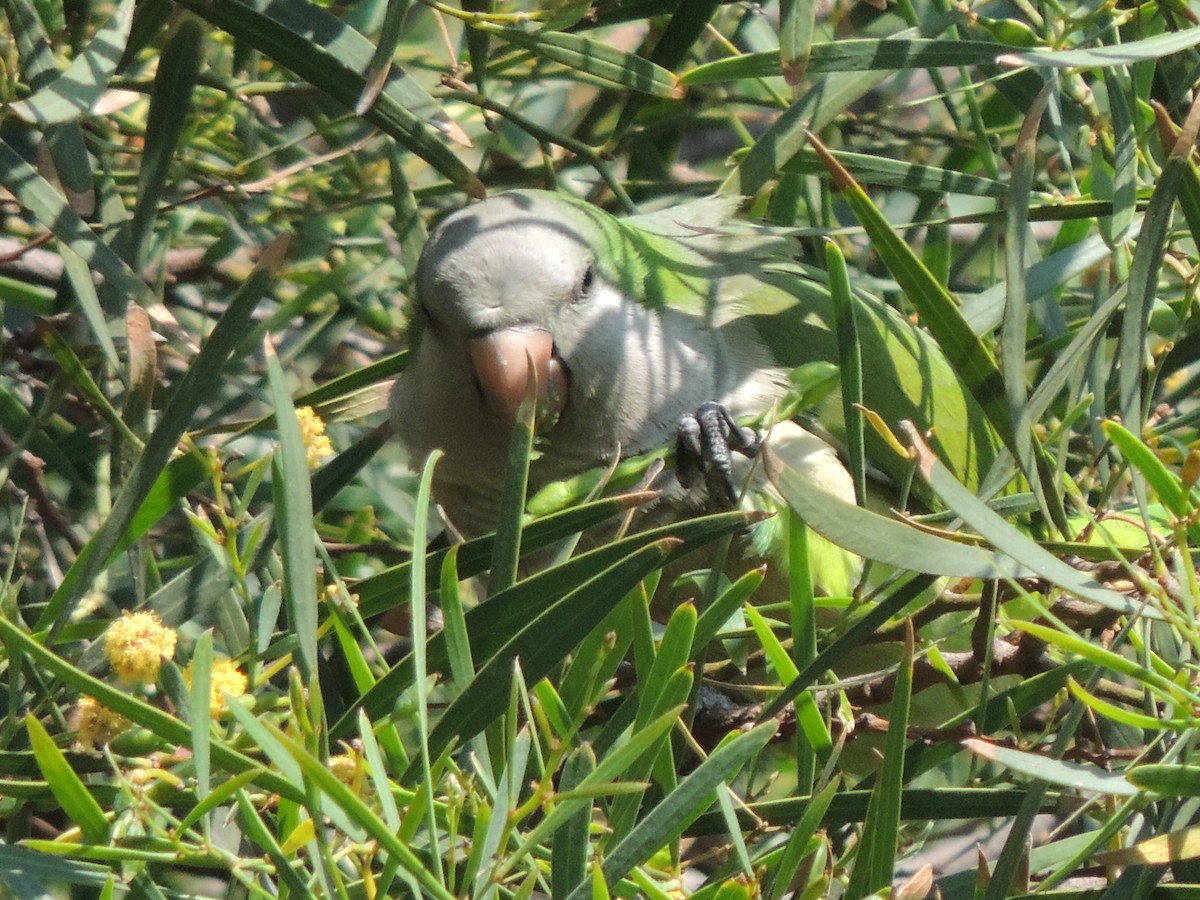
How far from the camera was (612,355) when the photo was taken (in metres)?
1.98

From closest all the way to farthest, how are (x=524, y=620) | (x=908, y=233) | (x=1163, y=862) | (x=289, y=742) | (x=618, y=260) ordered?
(x=289, y=742) < (x=1163, y=862) < (x=524, y=620) < (x=618, y=260) < (x=908, y=233)

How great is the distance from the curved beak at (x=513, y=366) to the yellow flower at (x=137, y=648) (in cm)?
98

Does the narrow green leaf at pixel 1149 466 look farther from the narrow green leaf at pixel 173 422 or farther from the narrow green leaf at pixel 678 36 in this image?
the narrow green leaf at pixel 678 36

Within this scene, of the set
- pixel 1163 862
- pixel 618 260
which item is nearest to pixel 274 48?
pixel 618 260

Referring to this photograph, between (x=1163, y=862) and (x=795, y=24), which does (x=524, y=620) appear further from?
(x=795, y=24)

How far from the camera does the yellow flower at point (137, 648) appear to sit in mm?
937

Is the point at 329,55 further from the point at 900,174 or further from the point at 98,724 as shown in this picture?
the point at 98,724

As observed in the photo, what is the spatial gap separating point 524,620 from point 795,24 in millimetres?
656

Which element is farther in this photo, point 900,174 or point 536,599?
point 900,174

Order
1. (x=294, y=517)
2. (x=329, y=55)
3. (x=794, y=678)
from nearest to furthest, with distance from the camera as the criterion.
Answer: (x=294, y=517), (x=794, y=678), (x=329, y=55)

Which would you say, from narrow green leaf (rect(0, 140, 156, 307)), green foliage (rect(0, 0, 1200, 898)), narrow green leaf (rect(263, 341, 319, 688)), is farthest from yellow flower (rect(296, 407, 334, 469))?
narrow green leaf (rect(0, 140, 156, 307))

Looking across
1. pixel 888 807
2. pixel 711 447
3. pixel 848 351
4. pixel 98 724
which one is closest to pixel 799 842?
pixel 888 807

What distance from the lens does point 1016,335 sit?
3.44 ft

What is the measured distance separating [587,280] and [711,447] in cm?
35
